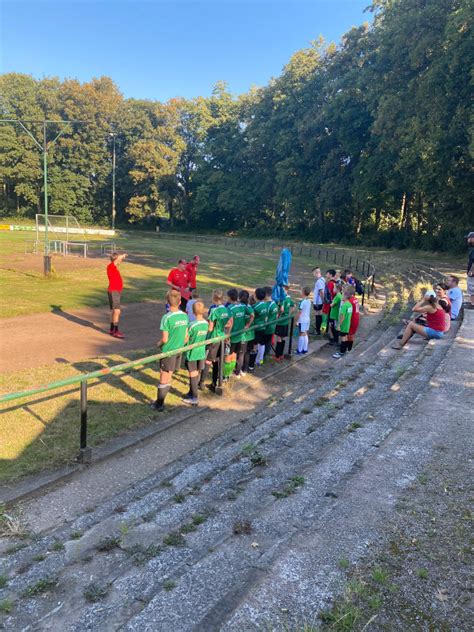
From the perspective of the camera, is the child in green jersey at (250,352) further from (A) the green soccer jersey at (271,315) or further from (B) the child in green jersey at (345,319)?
(B) the child in green jersey at (345,319)

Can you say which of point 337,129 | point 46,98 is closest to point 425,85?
point 337,129

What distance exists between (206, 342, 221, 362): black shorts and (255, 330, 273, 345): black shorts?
1403 mm

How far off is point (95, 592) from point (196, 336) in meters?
4.89

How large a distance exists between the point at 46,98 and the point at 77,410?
A: 71.3m

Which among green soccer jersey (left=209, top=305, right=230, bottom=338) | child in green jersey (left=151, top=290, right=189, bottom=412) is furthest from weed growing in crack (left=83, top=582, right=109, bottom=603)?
green soccer jersey (left=209, top=305, right=230, bottom=338)

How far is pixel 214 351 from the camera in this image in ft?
27.4

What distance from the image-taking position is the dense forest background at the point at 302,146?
2995cm

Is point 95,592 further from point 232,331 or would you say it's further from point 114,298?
point 114,298

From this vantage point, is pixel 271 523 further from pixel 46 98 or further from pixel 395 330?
pixel 46 98

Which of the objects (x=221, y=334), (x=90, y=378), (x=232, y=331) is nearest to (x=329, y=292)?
(x=232, y=331)

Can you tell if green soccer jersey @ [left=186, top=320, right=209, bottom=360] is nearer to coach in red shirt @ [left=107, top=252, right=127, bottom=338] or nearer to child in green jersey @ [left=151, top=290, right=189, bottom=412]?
child in green jersey @ [left=151, top=290, right=189, bottom=412]

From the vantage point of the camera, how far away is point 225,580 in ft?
10.2

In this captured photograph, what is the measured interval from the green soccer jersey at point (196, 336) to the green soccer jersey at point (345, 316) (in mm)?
4120

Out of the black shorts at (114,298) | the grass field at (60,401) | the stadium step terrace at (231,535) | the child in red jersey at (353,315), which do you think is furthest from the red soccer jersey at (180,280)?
the stadium step terrace at (231,535)
